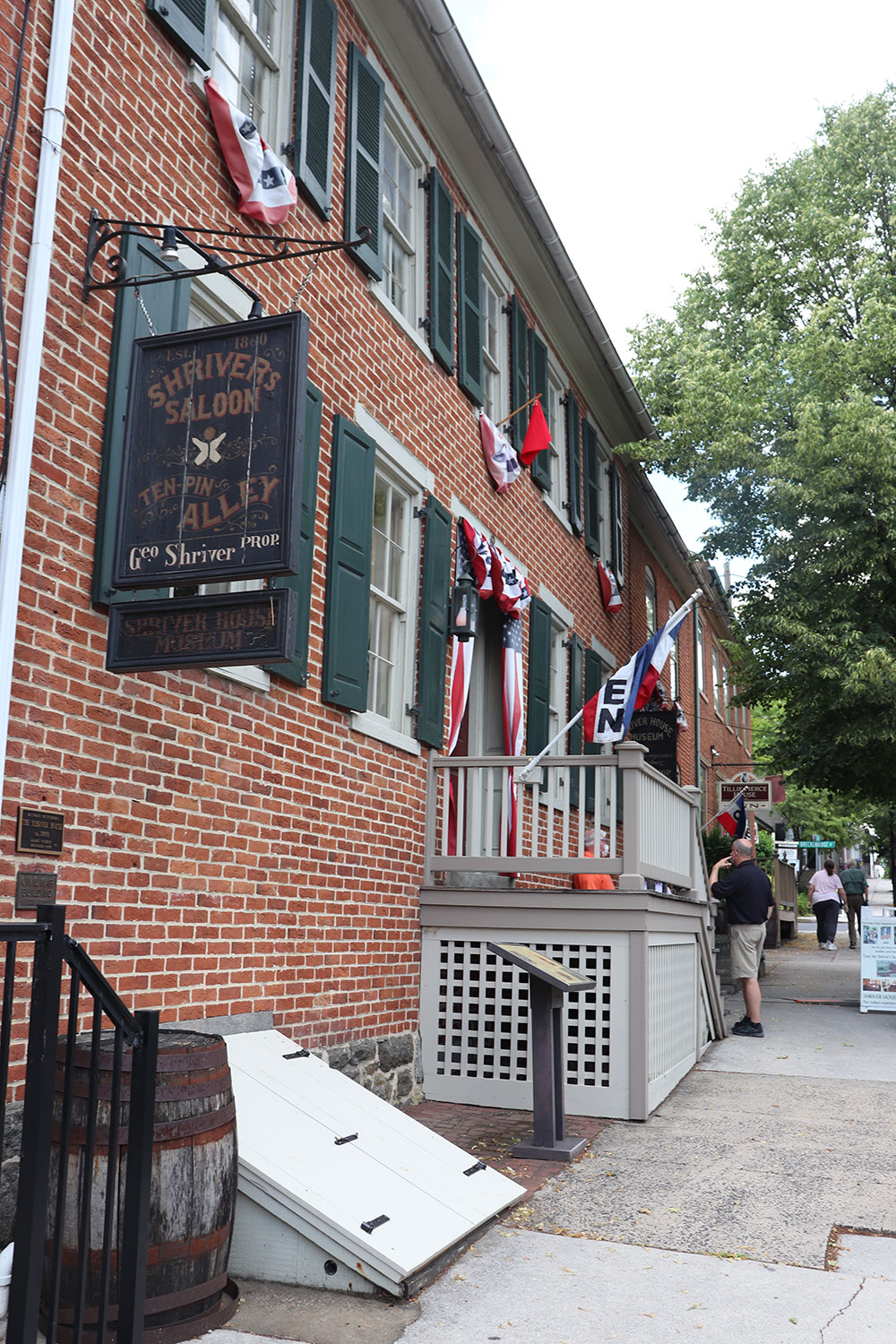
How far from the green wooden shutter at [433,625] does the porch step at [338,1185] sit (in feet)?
10.9

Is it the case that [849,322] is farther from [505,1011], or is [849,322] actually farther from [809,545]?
[505,1011]

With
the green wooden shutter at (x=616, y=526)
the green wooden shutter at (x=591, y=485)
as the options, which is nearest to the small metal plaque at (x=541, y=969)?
the green wooden shutter at (x=591, y=485)

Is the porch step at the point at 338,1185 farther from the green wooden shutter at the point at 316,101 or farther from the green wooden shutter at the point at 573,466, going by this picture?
the green wooden shutter at the point at 573,466

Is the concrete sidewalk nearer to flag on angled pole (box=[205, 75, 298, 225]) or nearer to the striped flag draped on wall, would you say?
the striped flag draped on wall

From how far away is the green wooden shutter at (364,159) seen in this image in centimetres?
785

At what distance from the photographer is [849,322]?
18000 millimetres

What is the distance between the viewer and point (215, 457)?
15.4ft

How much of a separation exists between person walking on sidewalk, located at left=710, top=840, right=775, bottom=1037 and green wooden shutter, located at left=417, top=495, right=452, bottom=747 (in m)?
3.87

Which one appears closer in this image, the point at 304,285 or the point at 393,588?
the point at 304,285

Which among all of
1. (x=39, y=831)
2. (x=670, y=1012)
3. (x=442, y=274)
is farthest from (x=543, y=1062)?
(x=442, y=274)

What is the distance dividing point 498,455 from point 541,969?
559cm

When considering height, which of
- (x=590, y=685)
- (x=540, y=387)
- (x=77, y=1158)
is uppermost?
(x=540, y=387)

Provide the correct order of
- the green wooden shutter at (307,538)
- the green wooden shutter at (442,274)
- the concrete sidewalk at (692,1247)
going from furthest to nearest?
the green wooden shutter at (442,274)
the green wooden shutter at (307,538)
the concrete sidewalk at (692,1247)

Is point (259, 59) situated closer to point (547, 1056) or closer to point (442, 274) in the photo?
point (442, 274)
